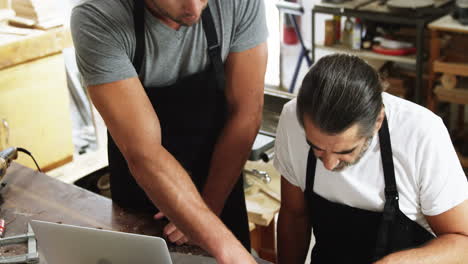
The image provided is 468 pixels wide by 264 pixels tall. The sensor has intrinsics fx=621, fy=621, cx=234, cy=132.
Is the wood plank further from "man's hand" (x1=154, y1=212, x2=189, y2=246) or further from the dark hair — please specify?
"man's hand" (x1=154, y1=212, x2=189, y2=246)

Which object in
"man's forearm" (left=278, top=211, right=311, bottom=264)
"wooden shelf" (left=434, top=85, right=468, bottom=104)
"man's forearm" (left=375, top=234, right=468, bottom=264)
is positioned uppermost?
"man's forearm" (left=375, top=234, right=468, bottom=264)


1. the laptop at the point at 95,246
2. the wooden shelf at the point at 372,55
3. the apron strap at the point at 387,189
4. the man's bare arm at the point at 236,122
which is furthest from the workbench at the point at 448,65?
the laptop at the point at 95,246

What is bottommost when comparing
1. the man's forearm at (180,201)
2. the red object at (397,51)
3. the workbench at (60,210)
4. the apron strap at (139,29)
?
the red object at (397,51)

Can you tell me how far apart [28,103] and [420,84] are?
265 cm

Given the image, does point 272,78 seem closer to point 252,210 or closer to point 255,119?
point 252,210

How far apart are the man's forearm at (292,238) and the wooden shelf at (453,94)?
240 cm

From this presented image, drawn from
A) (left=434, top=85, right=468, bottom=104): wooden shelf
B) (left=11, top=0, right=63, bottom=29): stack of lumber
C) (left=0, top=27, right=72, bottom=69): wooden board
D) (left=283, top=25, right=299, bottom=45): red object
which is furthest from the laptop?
(left=283, top=25, right=299, bottom=45): red object

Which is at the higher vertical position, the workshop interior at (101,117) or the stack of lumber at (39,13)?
the stack of lumber at (39,13)

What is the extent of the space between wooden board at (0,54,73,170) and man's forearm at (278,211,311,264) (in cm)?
163

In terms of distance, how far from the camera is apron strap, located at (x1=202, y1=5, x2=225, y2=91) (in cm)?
198

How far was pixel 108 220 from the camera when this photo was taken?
203 centimetres

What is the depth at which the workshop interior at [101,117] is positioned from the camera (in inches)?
73.8

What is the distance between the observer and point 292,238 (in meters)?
2.09

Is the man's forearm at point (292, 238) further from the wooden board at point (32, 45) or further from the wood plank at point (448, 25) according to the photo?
the wood plank at point (448, 25)
